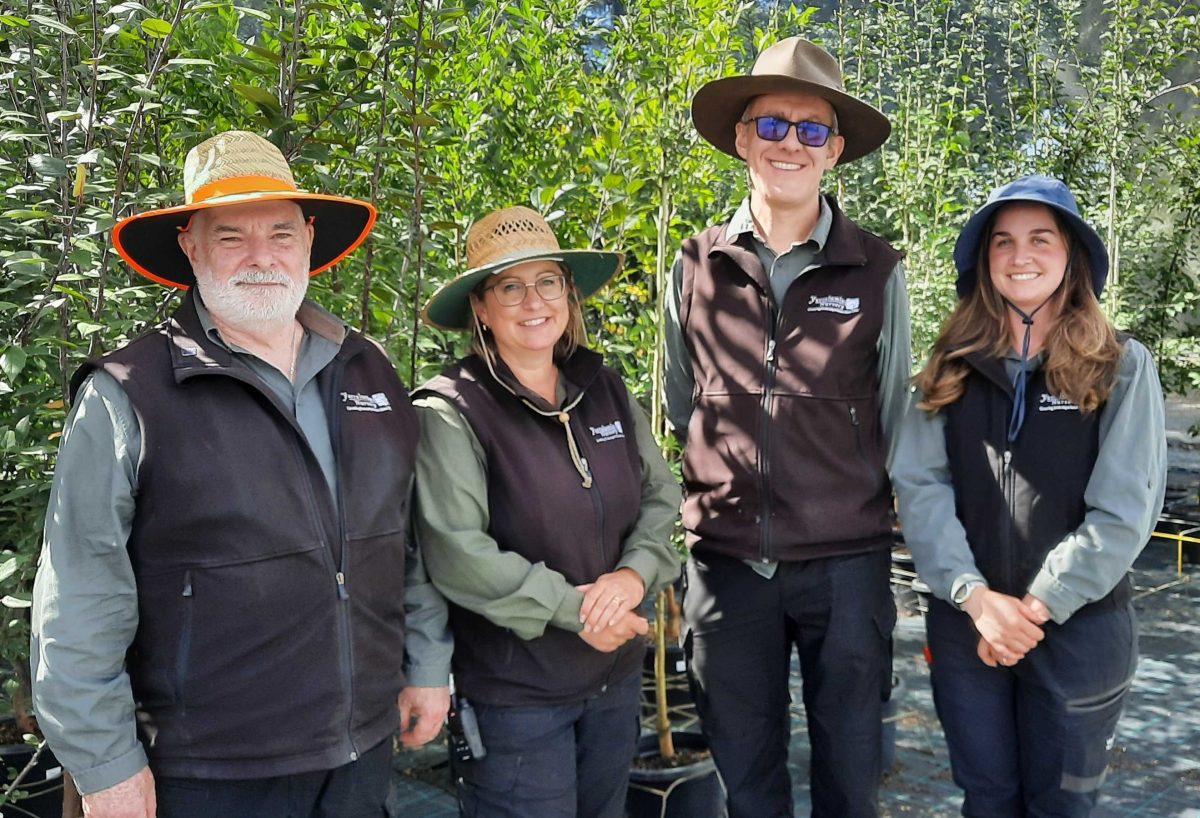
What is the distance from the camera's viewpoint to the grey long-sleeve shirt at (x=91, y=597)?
6.57 ft

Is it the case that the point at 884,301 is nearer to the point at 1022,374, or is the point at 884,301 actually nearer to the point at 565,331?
the point at 1022,374

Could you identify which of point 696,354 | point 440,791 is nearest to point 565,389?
point 696,354

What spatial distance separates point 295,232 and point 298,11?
619 millimetres

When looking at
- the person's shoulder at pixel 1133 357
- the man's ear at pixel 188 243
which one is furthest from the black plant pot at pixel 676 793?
the man's ear at pixel 188 243

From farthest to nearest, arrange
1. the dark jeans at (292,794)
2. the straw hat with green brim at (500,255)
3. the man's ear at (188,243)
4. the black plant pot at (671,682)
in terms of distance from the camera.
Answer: the black plant pot at (671,682) < the straw hat with green brim at (500,255) < the man's ear at (188,243) < the dark jeans at (292,794)

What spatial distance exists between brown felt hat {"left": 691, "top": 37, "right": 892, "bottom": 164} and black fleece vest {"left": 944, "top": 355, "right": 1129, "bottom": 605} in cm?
82

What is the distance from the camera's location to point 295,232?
94.7 inches

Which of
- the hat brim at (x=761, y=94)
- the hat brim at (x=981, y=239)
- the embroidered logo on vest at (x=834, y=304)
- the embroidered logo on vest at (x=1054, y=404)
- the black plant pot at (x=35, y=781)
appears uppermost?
the hat brim at (x=761, y=94)

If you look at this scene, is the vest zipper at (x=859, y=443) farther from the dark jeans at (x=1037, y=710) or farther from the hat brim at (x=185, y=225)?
the hat brim at (x=185, y=225)

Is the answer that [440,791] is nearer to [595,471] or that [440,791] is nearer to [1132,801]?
[595,471]

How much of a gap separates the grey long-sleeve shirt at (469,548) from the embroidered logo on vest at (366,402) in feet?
0.70

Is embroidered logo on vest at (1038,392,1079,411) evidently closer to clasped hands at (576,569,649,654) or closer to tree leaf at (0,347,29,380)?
clasped hands at (576,569,649,654)

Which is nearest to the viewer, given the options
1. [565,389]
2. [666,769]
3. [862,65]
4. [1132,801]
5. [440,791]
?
[565,389]

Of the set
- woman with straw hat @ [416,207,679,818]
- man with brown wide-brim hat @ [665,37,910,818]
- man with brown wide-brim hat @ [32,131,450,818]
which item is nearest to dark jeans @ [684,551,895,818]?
man with brown wide-brim hat @ [665,37,910,818]
